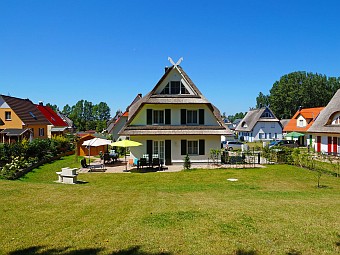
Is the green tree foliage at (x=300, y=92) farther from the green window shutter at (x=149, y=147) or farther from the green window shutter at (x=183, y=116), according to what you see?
the green window shutter at (x=149, y=147)

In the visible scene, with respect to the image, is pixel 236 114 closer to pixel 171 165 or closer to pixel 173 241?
pixel 171 165

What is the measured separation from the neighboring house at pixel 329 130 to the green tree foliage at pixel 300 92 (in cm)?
5844

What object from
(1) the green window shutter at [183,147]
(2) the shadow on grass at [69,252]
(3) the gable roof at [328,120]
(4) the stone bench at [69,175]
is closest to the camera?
(2) the shadow on grass at [69,252]

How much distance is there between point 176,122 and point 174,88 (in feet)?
10.3

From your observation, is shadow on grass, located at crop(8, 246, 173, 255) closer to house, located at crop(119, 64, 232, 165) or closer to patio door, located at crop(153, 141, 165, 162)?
house, located at crop(119, 64, 232, 165)

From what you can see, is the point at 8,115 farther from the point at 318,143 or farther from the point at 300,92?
the point at 300,92

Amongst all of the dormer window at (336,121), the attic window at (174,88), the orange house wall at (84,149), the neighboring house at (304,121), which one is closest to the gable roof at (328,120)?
the dormer window at (336,121)

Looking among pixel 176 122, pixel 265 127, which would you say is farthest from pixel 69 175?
pixel 265 127

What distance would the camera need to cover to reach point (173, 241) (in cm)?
622

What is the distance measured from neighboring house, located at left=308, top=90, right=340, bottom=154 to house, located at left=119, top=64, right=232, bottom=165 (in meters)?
15.2

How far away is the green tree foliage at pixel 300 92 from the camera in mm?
92000

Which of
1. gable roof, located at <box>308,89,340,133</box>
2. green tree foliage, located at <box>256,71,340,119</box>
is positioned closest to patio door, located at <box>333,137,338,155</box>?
gable roof, located at <box>308,89,340,133</box>

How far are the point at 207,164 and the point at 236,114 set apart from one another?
17548 cm

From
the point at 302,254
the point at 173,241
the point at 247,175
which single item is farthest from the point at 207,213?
the point at 247,175
